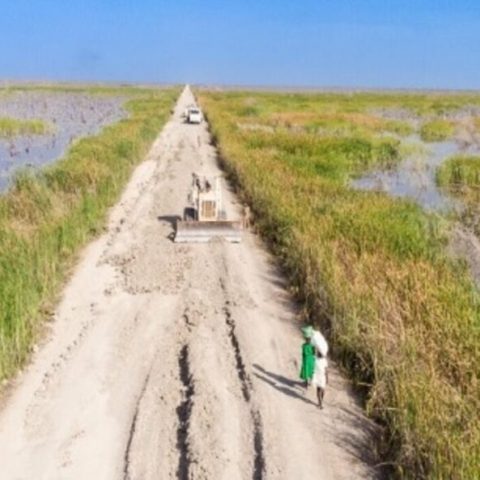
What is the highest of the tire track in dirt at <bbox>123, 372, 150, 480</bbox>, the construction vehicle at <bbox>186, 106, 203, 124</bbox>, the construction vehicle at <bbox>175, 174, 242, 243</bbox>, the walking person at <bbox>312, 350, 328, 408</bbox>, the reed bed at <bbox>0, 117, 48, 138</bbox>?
the construction vehicle at <bbox>186, 106, 203, 124</bbox>

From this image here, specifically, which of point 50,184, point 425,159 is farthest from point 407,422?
point 425,159

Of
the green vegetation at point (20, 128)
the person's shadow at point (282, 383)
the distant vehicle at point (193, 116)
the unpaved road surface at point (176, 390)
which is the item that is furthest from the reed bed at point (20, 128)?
the person's shadow at point (282, 383)

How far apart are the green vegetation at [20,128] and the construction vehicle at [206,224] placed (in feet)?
98.1

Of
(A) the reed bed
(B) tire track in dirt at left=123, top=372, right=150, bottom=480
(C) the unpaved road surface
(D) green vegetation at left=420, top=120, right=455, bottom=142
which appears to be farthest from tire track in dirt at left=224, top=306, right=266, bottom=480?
(D) green vegetation at left=420, top=120, right=455, bottom=142

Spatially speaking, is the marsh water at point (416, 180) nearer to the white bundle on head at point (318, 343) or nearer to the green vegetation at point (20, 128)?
the white bundle on head at point (318, 343)

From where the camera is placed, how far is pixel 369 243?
1331cm

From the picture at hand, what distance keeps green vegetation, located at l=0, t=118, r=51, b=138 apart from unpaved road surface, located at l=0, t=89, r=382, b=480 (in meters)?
32.0

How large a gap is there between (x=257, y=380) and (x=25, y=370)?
2.88 meters

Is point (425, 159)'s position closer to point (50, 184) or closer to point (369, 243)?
point (50, 184)

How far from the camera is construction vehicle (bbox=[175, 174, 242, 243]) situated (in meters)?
15.8

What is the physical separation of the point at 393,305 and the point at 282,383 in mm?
2009

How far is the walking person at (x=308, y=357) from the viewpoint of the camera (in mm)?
8305

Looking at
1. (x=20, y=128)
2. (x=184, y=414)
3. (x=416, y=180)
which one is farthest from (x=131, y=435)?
(x=20, y=128)

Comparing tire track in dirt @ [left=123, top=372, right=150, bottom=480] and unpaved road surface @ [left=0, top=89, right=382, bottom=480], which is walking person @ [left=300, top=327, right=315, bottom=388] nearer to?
unpaved road surface @ [left=0, top=89, right=382, bottom=480]
